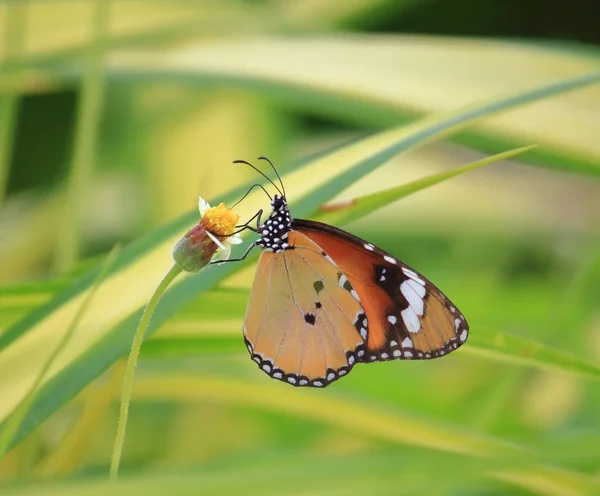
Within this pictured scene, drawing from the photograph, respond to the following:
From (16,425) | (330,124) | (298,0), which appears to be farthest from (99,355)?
(330,124)

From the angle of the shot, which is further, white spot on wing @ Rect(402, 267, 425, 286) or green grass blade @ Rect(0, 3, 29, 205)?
green grass blade @ Rect(0, 3, 29, 205)

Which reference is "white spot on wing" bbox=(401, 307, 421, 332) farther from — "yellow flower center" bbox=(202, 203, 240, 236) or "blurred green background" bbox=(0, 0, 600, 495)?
"yellow flower center" bbox=(202, 203, 240, 236)

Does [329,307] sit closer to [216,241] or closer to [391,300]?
[391,300]

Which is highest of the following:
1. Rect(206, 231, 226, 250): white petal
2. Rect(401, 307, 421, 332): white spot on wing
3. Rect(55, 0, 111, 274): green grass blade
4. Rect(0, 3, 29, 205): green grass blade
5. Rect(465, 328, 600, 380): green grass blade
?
Rect(0, 3, 29, 205): green grass blade

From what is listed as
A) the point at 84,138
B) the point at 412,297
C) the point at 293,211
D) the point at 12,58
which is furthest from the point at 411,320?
the point at 12,58

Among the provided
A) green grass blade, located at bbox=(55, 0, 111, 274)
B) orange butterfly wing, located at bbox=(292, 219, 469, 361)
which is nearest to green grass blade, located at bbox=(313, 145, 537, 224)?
orange butterfly wing, located at bbox=(292, 219, 469, 361)

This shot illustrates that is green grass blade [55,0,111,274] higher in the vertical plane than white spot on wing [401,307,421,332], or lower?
higher

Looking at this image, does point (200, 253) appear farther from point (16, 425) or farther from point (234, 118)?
point (234, 118)
